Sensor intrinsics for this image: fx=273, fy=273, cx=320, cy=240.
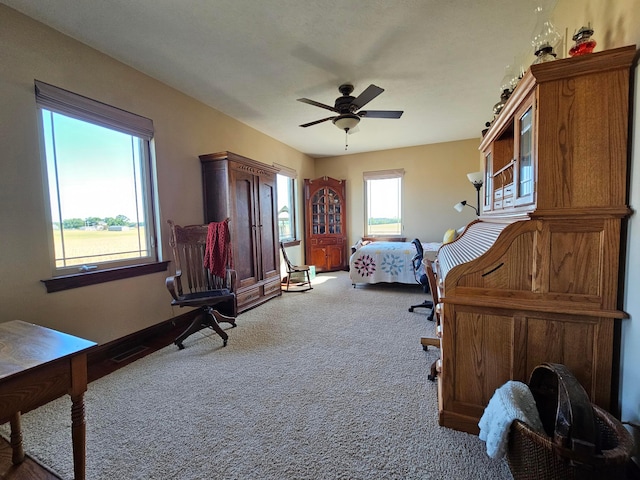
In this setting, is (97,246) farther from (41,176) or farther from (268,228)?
(268,228)

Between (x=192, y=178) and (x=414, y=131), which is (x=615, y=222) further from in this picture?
(x=414, y=131)

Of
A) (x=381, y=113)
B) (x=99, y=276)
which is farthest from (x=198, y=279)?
(x=381, y=113)

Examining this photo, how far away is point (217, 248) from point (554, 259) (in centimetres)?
267

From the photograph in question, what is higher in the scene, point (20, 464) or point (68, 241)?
point (68, 241)

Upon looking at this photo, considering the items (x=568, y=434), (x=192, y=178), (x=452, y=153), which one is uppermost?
(x=452, y=153)

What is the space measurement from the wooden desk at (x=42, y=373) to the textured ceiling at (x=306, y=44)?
2.17m

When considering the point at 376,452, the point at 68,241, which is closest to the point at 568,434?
the point at 376,452

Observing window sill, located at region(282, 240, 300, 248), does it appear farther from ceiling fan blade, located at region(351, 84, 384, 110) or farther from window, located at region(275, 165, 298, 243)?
ceiling fan blade, located at region(351, 84, 384, 110)

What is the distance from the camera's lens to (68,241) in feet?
7.38

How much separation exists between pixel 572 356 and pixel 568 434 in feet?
1.67

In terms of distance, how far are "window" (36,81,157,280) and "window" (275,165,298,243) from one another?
2.86m

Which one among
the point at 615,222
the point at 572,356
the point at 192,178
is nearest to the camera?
the point at 615,222

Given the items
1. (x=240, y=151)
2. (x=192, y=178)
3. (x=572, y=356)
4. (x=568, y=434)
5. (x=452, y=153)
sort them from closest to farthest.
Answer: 1. (x=568, y=434)
2. (x=572, y=356)
3. (x=192, y=178)
4. (x=240, y=151)
5. (x=452, y=153)

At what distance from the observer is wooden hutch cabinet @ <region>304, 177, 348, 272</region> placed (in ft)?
20.3
